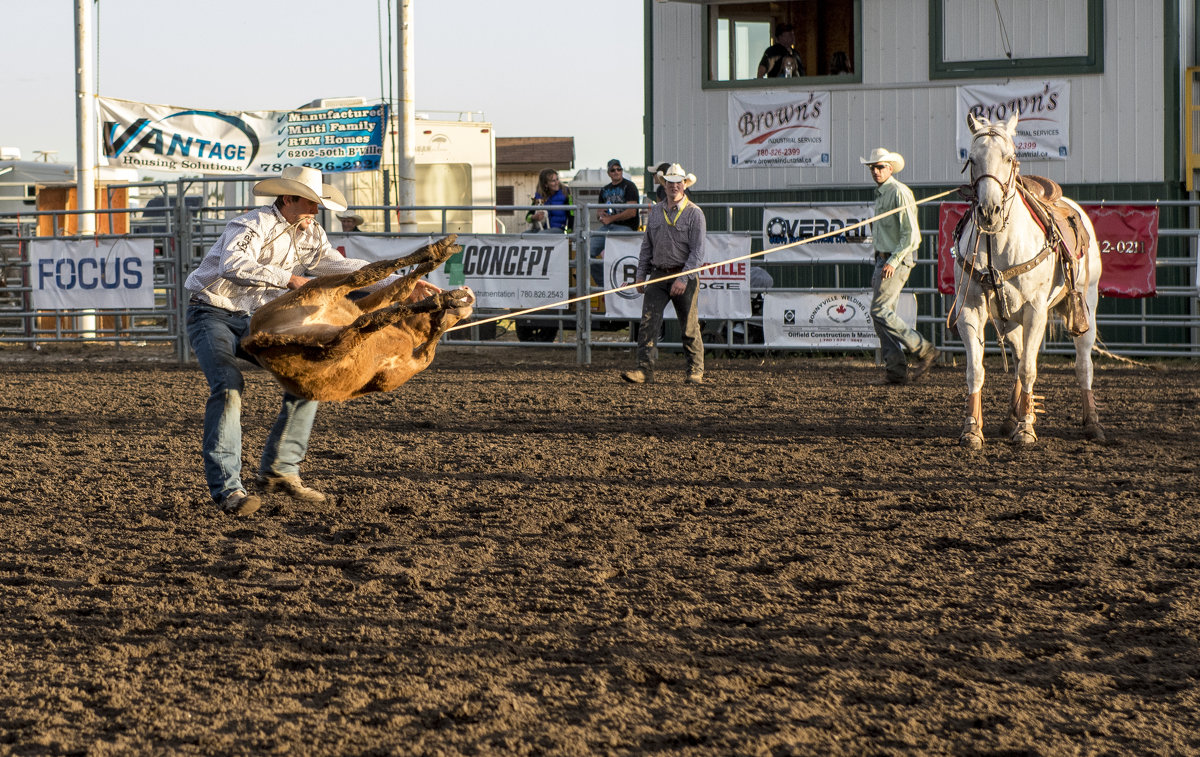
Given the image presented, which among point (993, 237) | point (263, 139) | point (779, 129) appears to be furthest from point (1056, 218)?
point (263, 139)

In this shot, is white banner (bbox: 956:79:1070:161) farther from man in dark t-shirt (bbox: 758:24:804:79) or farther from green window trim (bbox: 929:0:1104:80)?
man in dark t-shirt (bbox: 758:24:804:79)

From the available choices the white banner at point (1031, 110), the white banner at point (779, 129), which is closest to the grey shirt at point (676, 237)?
the white banner at point (779, 129)

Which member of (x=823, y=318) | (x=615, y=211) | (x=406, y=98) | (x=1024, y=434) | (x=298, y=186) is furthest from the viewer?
(x=406, y=98)

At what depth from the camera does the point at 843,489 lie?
737cm

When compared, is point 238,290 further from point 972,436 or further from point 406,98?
point 406,98

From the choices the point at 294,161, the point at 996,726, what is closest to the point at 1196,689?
the point at 996,726

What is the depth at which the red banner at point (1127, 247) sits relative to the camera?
530 inches

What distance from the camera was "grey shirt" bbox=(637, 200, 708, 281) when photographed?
12.0 meters

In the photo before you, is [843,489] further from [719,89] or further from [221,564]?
[719,89]

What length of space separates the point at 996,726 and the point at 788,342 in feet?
35.7

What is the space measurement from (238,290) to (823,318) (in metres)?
8.67

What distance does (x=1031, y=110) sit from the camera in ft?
49.5

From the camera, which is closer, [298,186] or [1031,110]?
[298,186]

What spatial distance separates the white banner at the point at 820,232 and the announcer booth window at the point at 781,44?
2139mm
